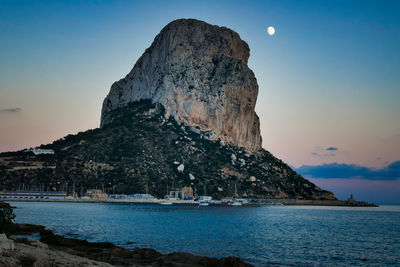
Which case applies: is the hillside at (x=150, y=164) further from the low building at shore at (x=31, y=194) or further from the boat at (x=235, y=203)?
the boat at (x=235, y=203)

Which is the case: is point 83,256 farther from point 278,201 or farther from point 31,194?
point 278,201

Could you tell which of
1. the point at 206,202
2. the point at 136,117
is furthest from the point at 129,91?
the point at 206,202

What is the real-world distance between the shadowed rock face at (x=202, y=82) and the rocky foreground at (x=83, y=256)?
128 m

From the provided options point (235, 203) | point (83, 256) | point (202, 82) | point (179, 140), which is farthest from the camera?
point (202, 82)

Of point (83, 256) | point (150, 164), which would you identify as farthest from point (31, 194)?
point (83, 256)

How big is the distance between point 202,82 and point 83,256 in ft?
475

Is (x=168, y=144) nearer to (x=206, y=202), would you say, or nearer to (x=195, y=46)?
(x=206, y=202)

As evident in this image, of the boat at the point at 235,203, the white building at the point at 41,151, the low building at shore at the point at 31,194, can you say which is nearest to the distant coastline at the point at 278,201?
the low building at shore at the point at 31,194

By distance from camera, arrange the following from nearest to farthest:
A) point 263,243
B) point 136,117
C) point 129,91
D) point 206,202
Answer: point 263,243, point 206,202, point 136,117, point 129,91

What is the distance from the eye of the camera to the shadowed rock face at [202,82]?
16538 cm

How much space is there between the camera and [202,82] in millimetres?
171125

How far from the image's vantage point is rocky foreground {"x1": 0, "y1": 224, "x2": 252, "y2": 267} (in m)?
22.2

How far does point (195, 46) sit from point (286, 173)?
213 feet

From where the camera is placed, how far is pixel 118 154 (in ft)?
465
